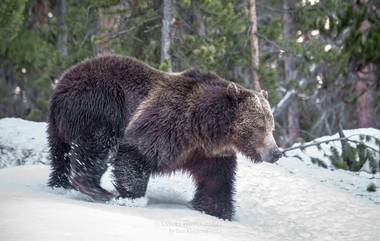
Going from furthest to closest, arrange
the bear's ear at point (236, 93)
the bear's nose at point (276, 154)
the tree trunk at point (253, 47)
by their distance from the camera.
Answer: the tree trunk at point (253, 47)
the bear's ear at point (236, 93)
the bear's nose at point (276, 154)

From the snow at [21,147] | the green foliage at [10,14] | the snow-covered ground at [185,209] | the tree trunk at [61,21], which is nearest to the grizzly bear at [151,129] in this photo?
the snow-covered ground at [185,209]

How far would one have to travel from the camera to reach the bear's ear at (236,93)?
6.07 meters

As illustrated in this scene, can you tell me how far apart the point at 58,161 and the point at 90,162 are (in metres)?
0.64

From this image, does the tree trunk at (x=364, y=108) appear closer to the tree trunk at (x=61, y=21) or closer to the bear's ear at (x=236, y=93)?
the tree trunk at (x=61, y=21)

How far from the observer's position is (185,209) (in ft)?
19.3

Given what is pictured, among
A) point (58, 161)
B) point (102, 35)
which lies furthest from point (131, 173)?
point (102, 35)

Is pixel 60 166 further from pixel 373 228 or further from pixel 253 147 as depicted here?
pixel 373 228

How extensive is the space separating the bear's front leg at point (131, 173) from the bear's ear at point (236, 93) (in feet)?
3.73

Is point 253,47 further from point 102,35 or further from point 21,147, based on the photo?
point 21,147

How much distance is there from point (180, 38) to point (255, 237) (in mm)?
7829

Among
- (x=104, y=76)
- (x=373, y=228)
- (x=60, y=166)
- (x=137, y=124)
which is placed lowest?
(x=373, y=228)

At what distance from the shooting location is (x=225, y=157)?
20.4ft

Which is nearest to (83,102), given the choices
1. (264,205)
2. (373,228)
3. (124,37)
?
(264,205)

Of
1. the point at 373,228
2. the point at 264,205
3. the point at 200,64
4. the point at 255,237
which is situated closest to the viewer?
the point at 255,237
